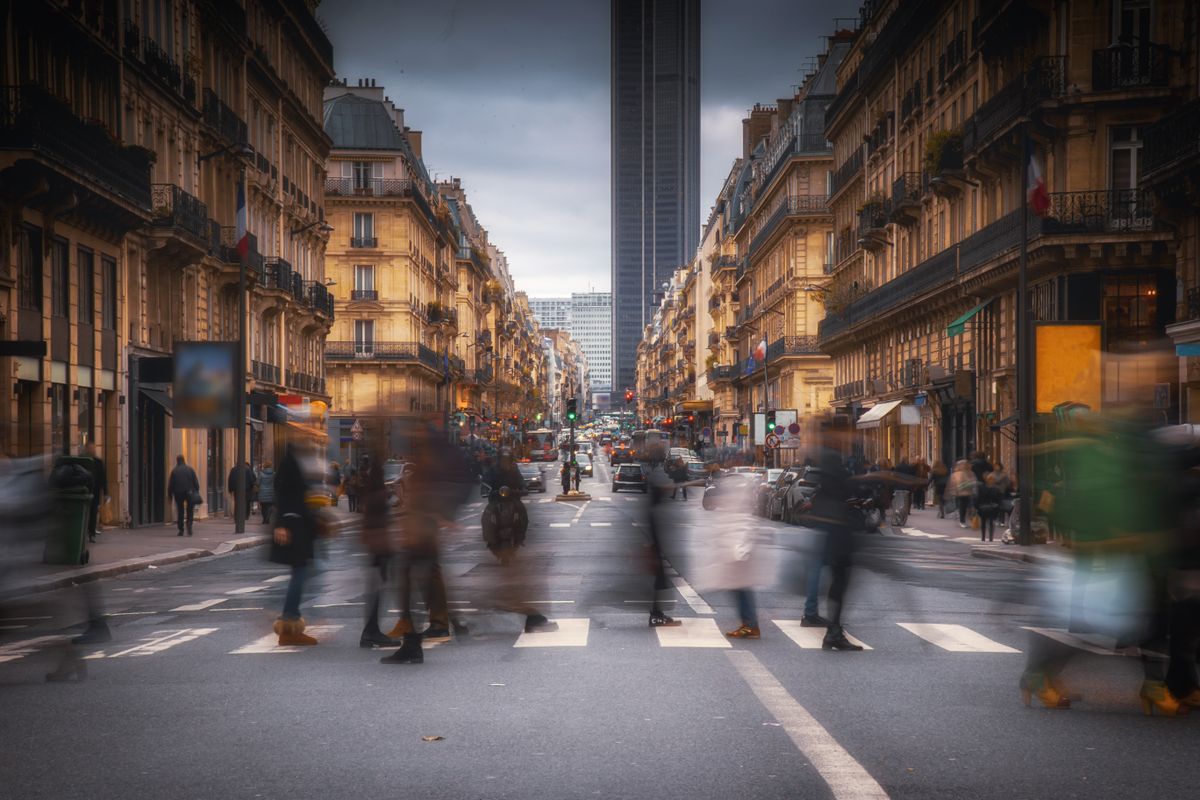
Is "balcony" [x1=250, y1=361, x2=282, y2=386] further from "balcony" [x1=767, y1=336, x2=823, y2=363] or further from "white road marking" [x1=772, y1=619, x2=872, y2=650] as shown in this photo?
"white road marking" [x1=772, y1=619, x2=872, y2=650]

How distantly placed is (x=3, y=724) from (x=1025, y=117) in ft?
98.4

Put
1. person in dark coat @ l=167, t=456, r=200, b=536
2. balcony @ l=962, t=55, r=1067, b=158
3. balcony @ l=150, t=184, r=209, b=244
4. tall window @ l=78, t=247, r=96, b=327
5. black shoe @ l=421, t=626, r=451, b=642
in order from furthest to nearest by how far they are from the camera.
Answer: balcony @ l=150, t=184, r=209, b=244 → balcony @ l=962, t=55, r=1067, b=158 → tall window @ l=78, t=247, r=96, b=327 → person in dark coat @ l=167, t=456, r=200, b=536 → black shoe @ l=421, t=626, r=451, b=642

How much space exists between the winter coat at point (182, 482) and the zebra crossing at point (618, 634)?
59.8 feet

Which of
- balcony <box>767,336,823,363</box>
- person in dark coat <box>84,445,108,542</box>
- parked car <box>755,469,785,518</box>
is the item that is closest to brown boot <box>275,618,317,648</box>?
person in dark coat <box>84,445,108,542</box>

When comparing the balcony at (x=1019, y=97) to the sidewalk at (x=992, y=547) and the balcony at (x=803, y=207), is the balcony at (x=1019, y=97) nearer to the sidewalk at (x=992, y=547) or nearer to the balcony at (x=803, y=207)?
the sidewalk at (x=992, y=547)

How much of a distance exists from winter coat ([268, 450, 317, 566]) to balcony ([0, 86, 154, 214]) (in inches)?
646

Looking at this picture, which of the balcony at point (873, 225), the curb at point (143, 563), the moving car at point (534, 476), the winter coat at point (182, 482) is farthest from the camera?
the moving car at point (534, 476)

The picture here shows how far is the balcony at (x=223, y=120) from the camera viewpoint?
1597 inches

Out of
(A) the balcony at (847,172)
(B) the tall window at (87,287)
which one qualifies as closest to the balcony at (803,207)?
(A) the balcony at (847,172)

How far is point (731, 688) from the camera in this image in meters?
8.91

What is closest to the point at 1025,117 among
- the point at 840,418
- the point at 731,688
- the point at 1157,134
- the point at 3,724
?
the point at 1157,134

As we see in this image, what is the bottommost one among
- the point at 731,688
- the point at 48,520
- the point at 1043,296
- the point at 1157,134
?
the point at 731,688

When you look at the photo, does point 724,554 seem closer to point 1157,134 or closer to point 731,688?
point 731,688

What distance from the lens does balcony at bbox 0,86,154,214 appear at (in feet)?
82.5
